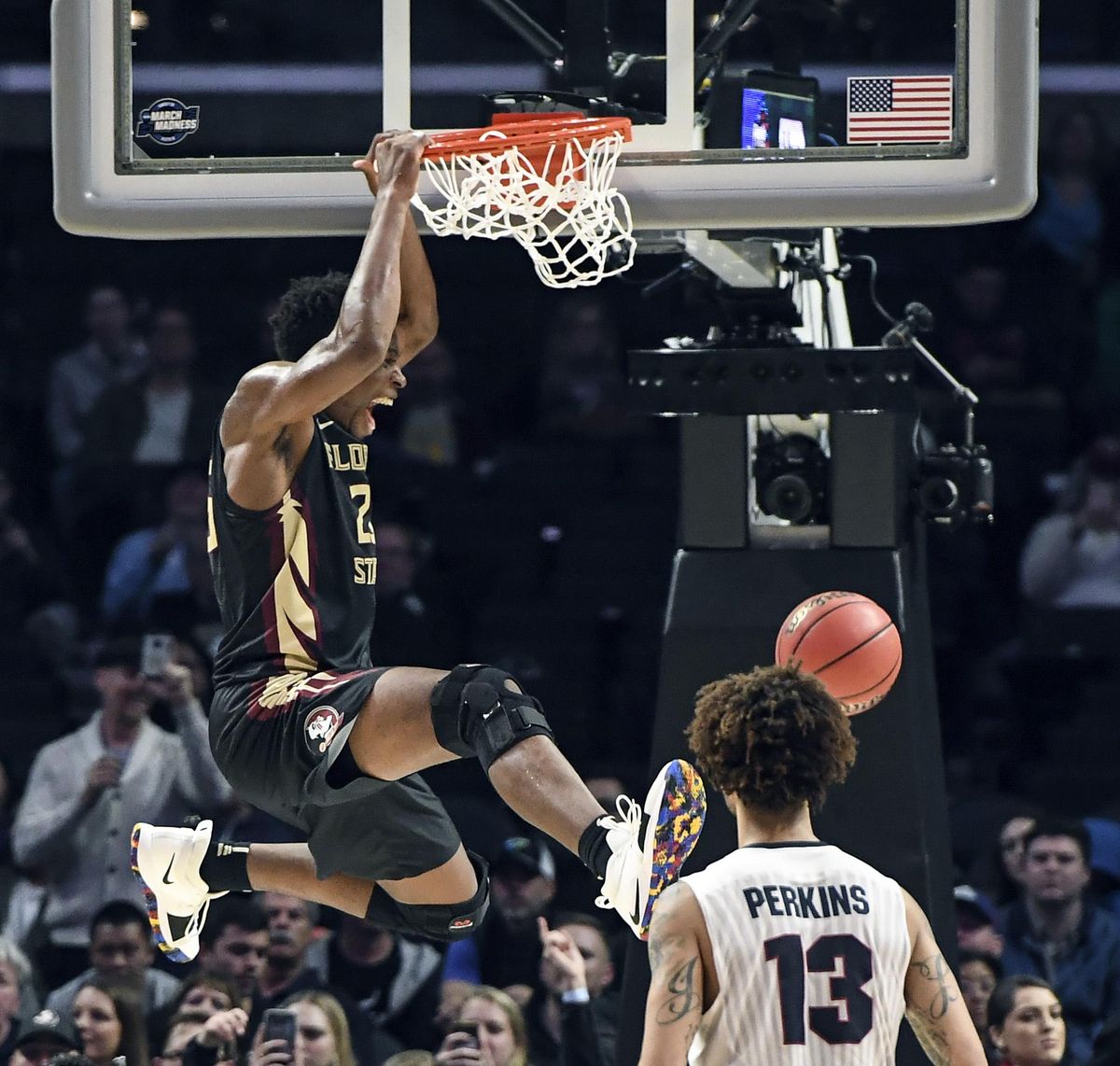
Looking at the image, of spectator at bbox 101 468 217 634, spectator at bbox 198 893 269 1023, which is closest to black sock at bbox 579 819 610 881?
spectator at bbox 198 893 269 1023

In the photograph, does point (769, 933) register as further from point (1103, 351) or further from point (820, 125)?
point (1103, 351)

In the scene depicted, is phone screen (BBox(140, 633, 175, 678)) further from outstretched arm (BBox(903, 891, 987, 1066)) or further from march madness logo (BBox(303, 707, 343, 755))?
outstretched arm (BBox(903, 891, 987, 1066))

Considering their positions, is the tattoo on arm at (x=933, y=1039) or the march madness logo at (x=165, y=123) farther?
the march madness logo at (x=165, y=123)

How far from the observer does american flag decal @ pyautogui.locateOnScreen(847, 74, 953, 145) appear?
6105 millimetres

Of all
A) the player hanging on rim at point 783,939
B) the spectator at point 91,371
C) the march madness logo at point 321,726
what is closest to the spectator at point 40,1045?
the march madness logo at point 321,726

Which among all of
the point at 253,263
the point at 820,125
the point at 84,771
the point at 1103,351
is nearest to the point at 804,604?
the point at 820,125

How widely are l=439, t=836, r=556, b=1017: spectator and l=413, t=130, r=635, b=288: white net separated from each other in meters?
3.39

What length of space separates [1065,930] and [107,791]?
3.88 meters

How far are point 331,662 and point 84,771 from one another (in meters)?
3.93

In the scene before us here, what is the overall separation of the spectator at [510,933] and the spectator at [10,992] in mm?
1579

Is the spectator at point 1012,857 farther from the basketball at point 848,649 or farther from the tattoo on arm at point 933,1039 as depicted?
the tattoo on arm at point 933,1039

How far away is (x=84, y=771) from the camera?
9.51m

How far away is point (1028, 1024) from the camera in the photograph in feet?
24.7

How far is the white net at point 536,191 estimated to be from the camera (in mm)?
5961
